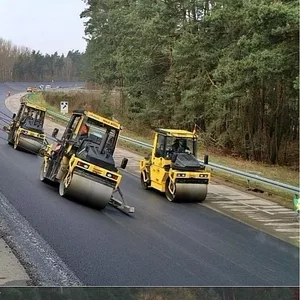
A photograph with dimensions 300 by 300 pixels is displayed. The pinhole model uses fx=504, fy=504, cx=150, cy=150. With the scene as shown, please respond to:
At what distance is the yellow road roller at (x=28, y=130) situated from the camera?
32.3 feet

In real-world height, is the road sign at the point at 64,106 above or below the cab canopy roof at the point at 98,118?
above

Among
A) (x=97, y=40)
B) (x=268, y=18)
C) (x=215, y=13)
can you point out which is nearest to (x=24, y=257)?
(x=97, y=40)

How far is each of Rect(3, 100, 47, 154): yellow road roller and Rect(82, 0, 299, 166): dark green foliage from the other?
423 centimetres

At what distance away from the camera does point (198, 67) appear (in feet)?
19.1

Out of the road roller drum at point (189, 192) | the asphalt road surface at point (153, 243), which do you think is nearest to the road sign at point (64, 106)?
the asphalt road surface at point (153, 243)

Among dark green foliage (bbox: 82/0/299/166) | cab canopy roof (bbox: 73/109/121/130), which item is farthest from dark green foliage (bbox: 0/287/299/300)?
cab canopy roof (bbox: 73/109/121/130)

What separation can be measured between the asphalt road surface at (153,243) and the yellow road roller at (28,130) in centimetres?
253

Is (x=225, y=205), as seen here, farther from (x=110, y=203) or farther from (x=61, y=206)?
(x=61, y=206)

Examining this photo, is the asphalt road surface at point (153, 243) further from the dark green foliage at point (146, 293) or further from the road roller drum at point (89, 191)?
the dark green foliage at point (146, 293)

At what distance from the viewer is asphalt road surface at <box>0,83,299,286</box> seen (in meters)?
3.70

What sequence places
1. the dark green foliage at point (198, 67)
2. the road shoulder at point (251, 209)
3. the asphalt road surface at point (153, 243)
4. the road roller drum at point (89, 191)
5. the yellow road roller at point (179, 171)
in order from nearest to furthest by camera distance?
the asphalt road surface at point (153, 243) < the dark green foliage at point (198, 67) < the road shoulder at point (251, 209) < the road roller drum at point (89, 191) < the yellow road roller at point (179, 171)

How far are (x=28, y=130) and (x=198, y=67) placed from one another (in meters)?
5.44

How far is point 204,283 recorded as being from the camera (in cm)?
358

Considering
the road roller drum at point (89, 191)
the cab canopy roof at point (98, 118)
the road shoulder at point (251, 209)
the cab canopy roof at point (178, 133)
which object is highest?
the cab canopy roof at point (98, 118)
